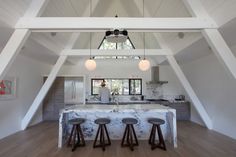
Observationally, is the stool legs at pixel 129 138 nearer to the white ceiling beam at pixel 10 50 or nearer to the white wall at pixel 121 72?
the white ceiling beam at pixel 10 50

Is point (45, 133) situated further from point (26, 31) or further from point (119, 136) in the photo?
point (26, 31)

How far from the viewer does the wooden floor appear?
336 centimetres

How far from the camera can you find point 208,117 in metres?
5.34

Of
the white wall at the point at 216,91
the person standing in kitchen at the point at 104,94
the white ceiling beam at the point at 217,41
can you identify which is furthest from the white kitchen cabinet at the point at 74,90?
the white ceiling beam at the point at 217,41

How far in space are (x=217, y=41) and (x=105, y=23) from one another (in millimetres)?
2322

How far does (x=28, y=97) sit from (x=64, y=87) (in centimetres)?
147

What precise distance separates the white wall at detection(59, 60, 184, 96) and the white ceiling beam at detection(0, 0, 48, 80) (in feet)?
15.0

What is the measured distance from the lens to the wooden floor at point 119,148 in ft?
11.0

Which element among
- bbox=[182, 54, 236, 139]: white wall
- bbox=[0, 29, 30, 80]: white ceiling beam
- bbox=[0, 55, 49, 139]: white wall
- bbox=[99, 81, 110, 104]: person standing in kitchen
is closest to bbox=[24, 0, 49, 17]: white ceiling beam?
bbox=[0, 29, 30, 80]: white ceiling beam

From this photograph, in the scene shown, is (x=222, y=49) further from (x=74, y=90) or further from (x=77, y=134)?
(x=74, y=90)

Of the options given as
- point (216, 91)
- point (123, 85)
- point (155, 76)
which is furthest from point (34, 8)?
point (155, 76)

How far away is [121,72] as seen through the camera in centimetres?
793

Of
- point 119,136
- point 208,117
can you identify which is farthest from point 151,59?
point 119,136

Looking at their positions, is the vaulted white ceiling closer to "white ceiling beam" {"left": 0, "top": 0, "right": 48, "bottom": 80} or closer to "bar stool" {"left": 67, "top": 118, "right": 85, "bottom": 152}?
"white ceiling beam" {"left": 0, "top": 0, "right": 48, "bottom": 80}
